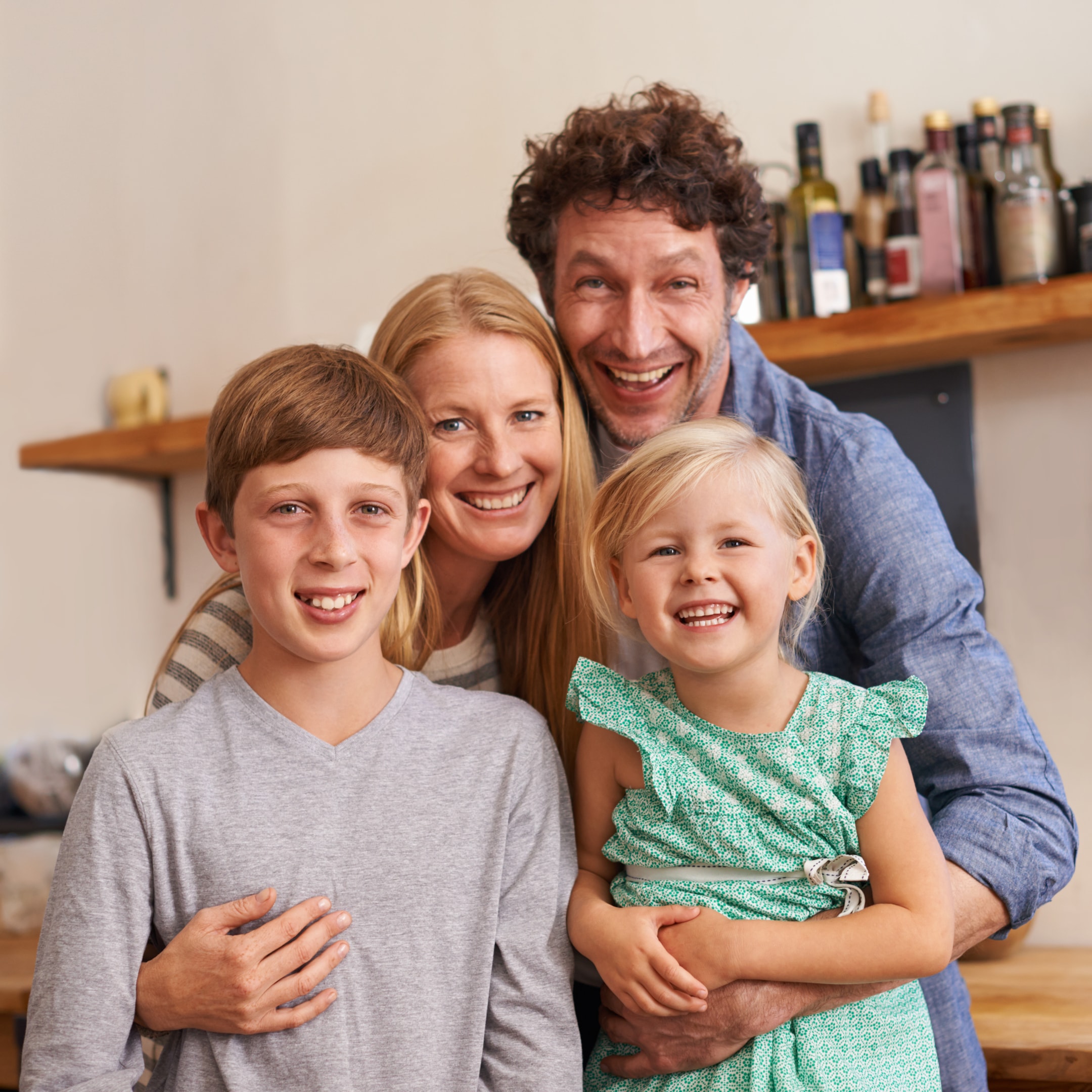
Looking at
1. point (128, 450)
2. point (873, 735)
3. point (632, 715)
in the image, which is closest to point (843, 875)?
point (873, 735)

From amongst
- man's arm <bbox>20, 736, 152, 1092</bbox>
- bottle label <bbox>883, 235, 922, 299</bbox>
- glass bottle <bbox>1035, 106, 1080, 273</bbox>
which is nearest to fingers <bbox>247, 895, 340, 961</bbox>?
man's arm <bbox>20, 736, 152, 1092</bbox>

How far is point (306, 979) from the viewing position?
3.24 ft

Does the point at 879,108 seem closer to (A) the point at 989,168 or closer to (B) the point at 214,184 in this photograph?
(A) the point at 989,168

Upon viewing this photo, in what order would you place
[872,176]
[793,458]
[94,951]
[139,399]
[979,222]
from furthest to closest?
1. [139,399]
2. [872,176]
3. [979,222]
4. [793,458]
5. [94,951]

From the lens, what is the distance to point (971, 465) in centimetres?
224

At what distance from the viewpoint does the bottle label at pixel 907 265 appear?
211 cm

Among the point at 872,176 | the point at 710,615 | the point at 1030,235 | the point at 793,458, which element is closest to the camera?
the point at 710,615

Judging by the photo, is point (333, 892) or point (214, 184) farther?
point (214, 184)

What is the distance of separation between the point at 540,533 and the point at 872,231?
1.17m

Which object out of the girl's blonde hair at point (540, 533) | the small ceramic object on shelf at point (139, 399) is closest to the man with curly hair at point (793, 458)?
the girl's blonde hair at point (540, 533)

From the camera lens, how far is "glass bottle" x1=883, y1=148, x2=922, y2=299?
211 cm

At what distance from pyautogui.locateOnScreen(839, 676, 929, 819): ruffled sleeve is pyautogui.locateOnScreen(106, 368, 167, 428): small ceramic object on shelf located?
2311 mm

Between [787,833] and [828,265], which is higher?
[828,265]

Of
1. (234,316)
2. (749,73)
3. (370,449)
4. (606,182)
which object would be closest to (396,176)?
(234,316)
